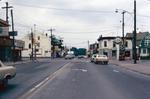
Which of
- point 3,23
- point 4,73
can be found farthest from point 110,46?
point 4,73

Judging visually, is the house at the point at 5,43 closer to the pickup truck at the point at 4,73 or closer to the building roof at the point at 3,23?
the building roof at the point at 3,23

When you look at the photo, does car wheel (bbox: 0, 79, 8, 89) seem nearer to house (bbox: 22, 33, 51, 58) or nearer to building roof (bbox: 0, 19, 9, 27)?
building roof (bbox: 0, 19, 9, 27)

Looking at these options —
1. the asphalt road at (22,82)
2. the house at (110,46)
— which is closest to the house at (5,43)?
the asphalt road at (22,82)

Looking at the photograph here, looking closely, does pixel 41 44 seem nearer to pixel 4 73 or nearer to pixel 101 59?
pixel 101 59

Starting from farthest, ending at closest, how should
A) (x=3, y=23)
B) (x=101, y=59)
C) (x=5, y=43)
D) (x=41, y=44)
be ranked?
(x=41, y=44), (x=3, y=23), (x=5, y=43), (x=101, y=59)

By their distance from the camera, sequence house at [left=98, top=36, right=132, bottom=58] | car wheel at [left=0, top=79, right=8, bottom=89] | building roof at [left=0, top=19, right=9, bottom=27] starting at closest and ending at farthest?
1. car wheel at [left=0, top=79, right=8, bottom=89]
2. building roof at [left=0, top=19, right=9, bottom=27]
3. house at [left=98, top=36, right=132, bottom=58]

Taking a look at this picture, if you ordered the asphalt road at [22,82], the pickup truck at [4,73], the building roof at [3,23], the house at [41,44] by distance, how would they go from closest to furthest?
the asphalt road at [22,82]
the pickup truck at [4,73]
the building roof at [3,23]
the house at [41,44]

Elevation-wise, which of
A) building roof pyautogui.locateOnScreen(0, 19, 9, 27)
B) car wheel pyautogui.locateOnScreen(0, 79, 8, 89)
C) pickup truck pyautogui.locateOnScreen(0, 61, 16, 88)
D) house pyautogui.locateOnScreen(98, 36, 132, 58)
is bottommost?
car wheel pyautogui.locateOnScreen(0, 79, 8, 89)

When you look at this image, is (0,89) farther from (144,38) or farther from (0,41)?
(144,38)

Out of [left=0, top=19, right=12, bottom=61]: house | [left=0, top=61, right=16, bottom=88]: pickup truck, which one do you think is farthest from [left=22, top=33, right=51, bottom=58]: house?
[left=0, top=61, right=16, bottom=88]: pickup truck

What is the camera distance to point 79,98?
52.2 feet

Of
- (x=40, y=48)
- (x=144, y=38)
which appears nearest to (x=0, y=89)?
(x=144, y=38)

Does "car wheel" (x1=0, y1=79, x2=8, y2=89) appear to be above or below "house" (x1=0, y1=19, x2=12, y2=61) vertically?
below

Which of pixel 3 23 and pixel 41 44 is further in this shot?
pixel 41 44
